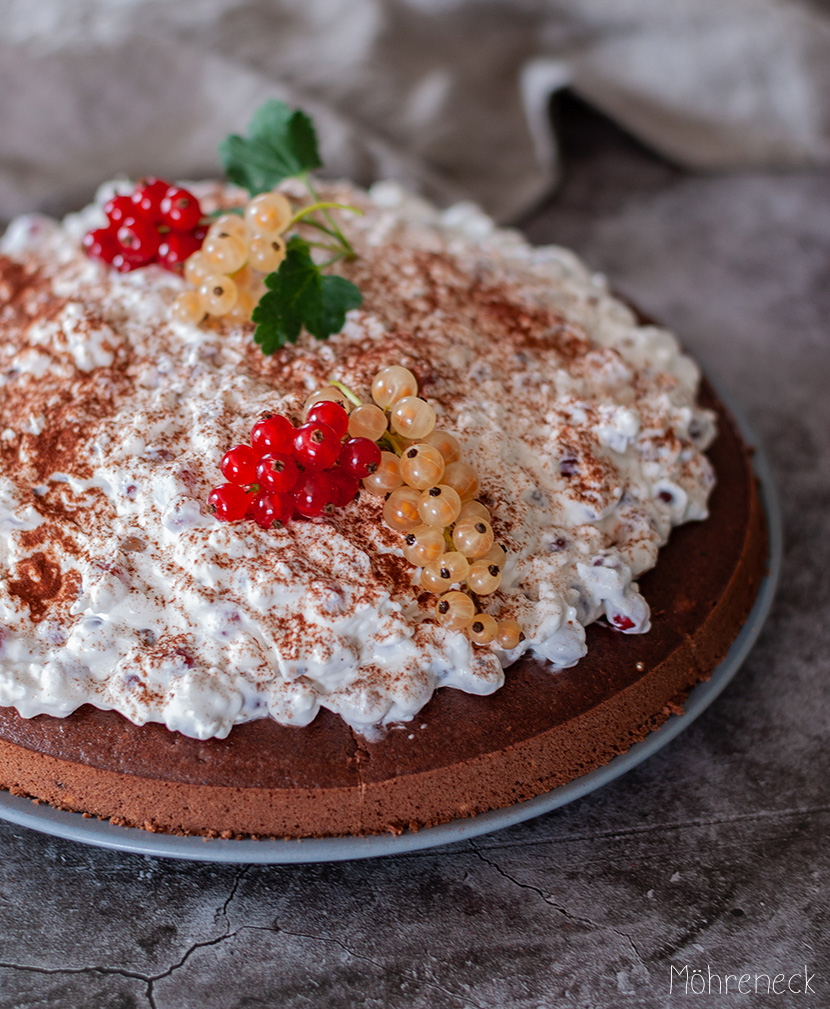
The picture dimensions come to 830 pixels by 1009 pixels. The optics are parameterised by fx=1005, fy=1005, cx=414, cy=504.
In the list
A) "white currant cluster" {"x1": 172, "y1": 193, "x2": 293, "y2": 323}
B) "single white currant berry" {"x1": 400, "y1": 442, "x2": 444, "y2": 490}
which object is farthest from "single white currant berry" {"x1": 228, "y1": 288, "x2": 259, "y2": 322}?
"single white currant berry" {"x1": 400, "y1": 442, "x2": 444, "y2": 490}

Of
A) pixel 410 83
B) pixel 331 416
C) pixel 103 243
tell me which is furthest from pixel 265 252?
pixel 410 83

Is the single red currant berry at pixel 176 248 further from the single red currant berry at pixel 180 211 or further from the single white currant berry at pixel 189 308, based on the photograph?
the single white currant berry at pixel 189 308

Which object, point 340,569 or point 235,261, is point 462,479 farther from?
point 235,261

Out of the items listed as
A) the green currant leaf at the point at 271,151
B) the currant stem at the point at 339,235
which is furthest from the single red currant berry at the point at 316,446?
the green currant leaf at the point at 271,151

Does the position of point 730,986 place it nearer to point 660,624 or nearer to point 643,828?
point 643,828

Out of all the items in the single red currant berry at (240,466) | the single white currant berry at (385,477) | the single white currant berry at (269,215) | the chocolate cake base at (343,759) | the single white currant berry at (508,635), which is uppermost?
the single white currant berry at (269,215)

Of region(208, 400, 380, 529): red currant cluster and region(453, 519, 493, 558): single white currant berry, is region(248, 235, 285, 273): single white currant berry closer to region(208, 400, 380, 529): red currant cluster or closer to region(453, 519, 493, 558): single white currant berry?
region(208, 400, 380, 529): red currant cluster

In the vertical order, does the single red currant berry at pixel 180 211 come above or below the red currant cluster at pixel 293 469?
above
